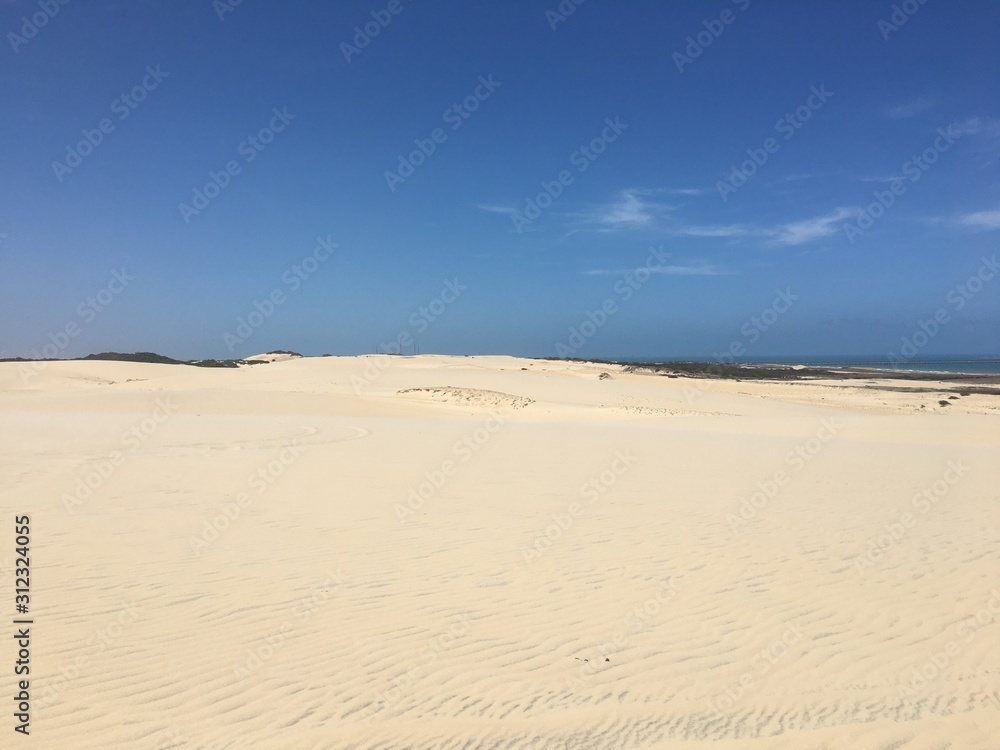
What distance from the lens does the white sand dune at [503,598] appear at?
438 cm

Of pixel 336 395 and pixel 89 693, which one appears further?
pixel 336 395

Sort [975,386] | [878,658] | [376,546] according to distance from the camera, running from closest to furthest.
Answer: [878,658] → [376,546] → [975,386]

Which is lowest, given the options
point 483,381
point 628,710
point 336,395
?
point 628,710

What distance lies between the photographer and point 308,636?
5.44 meters

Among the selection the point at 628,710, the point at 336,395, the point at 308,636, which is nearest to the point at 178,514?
the point at 308,636

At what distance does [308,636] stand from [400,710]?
140cm

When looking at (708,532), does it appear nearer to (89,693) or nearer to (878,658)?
(878,658)

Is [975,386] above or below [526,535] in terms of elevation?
above

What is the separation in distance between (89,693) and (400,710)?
2.27 m

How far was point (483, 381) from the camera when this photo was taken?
124 feet

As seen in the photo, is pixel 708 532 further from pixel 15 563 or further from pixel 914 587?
pixel 15 563

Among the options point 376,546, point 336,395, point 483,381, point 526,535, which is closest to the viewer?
point 376,546

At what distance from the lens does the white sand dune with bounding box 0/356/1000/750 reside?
438cm

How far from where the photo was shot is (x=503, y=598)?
6.37 metres
